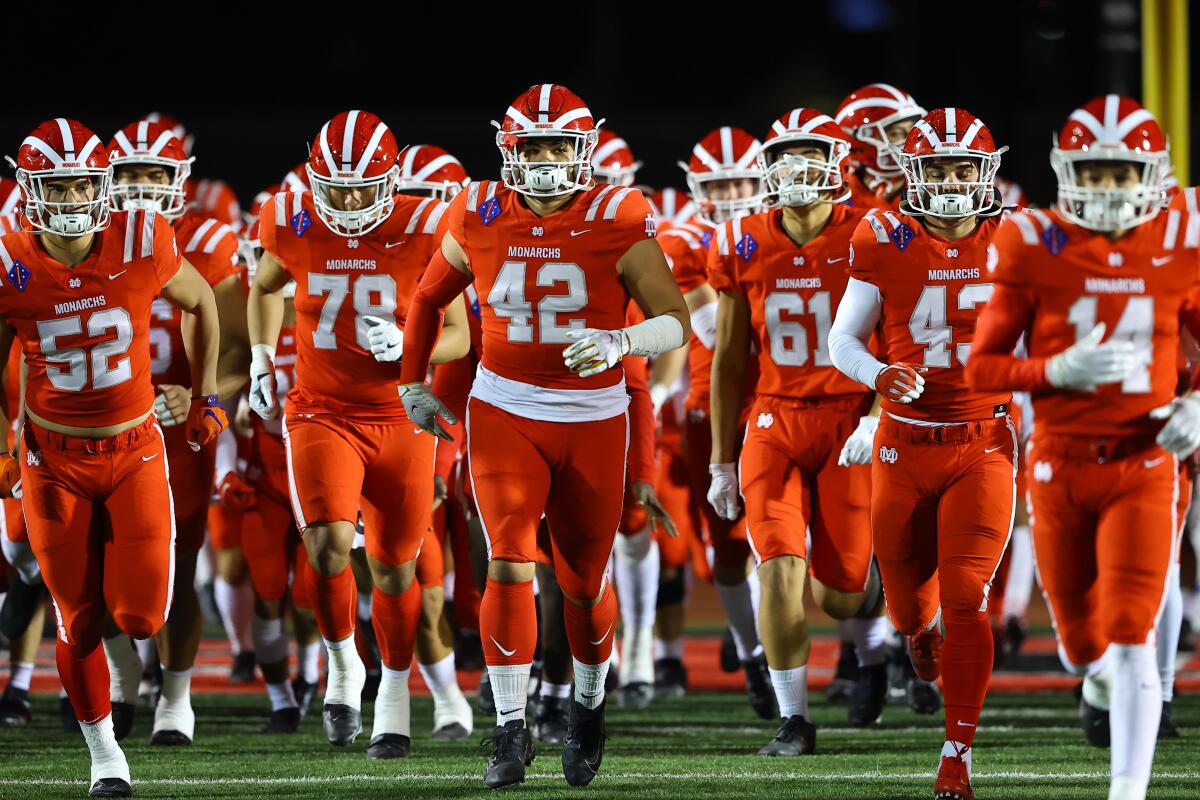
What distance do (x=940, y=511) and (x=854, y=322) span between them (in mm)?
518

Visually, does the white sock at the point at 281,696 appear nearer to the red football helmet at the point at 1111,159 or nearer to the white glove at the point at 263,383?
the white glove at the point at 263,383

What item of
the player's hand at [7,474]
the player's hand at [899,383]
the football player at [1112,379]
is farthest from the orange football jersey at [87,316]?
the football player at [1112,379]

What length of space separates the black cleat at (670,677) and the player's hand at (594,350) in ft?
8.07

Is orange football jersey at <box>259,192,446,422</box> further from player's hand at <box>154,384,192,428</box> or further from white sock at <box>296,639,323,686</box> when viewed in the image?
white sock at <box>296,639,323,686</box>

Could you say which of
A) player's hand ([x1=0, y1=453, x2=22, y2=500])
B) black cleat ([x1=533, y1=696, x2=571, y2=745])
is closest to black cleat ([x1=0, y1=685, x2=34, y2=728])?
player's hand ([x1=0, y1=453, x2=22, y2=500])

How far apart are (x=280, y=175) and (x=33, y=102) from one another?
232cm

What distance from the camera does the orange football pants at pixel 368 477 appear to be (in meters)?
5.12

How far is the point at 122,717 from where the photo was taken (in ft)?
18.2

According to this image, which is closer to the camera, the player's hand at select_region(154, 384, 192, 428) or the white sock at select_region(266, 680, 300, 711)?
the player's hand at select_region(154, 384, 192, 428)

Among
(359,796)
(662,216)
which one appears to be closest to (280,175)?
(662,216)

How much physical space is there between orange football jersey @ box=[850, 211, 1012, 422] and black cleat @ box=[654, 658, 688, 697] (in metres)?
2.22

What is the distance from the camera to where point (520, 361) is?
15.3ft

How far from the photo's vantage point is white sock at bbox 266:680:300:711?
5824 millimetres

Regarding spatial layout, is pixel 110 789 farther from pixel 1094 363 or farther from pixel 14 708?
pixel 1094 363
